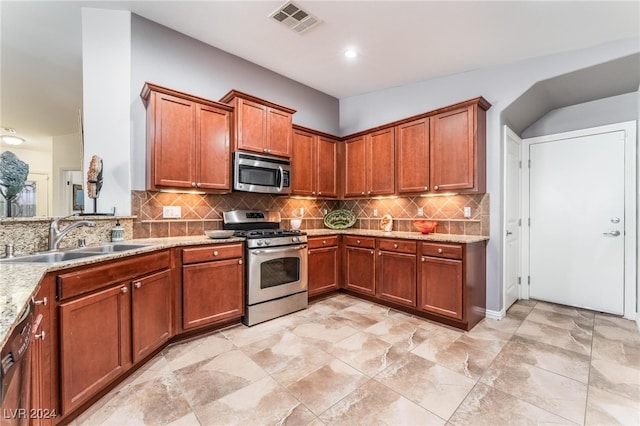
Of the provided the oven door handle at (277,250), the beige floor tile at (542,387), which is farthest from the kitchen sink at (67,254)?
the beige floor tile at (542,387)

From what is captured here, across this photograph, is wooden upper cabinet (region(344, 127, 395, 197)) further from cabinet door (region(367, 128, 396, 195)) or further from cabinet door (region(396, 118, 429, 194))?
cabinet door (region(396, 118, 429, 194))

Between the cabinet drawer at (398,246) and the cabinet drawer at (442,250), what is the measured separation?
0.13 m

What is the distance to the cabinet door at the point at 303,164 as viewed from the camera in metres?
3.74

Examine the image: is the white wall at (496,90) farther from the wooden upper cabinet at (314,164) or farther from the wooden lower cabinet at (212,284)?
the wooden lower cabinet at (212,284)

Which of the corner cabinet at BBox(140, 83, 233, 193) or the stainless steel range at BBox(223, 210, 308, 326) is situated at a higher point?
the corner cabinet at BBox(140, 83, 233, 193)

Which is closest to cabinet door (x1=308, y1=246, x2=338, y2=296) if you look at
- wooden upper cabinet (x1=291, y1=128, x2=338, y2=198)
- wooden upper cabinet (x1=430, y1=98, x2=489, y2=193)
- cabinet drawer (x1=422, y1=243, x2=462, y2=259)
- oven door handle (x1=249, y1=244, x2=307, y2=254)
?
oven door handle (x1=249, y1=244, x2=307, y2=254)

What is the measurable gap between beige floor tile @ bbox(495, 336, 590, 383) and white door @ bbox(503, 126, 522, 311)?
2.74 ft

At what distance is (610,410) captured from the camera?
166 centimetres

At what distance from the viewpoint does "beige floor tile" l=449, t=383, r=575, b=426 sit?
158cm

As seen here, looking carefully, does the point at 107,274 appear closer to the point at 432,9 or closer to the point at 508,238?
the point at 432,9

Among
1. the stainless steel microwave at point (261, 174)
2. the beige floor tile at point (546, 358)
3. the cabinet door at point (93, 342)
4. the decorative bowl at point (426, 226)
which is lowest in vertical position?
the beige floor tile at point (546, 358)

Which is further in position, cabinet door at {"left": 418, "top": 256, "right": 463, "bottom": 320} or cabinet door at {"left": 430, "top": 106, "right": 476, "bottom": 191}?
cabinet door at {"left": 430, "top": 106, "right": 476, "bottom": 191}

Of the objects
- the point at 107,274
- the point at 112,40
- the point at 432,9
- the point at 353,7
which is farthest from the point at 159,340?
the point at 432,9

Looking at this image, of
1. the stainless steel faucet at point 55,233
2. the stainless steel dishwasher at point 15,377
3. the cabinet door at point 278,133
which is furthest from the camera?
the cabinet door at point 278,133
